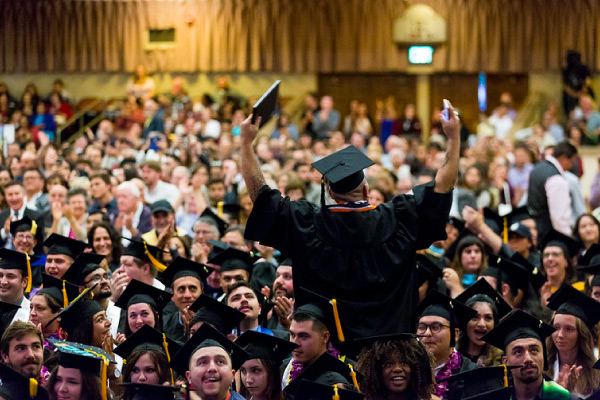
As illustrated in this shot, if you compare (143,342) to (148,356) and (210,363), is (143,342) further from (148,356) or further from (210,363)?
(210,363)

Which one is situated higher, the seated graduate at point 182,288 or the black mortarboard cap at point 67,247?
the black mortarboard cap at point 67,247

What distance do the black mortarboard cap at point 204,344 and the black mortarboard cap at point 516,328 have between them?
148 centimetres

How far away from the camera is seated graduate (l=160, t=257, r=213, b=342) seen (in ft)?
23.4

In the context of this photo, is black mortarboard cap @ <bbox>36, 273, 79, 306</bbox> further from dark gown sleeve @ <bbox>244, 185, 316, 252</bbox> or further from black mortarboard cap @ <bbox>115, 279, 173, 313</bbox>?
dark gown sleeve @ <bbox>244, 185, 316, 252</bbox>

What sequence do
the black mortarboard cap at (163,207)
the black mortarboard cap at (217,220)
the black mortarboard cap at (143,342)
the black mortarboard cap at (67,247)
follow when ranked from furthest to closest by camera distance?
1. the black mortarboard cap at (163,207)
2. the black mortarboard cap at (217,220)
3. the black mortarboard cap at (67,247)
4. the black mortarboard cap at (143,342)

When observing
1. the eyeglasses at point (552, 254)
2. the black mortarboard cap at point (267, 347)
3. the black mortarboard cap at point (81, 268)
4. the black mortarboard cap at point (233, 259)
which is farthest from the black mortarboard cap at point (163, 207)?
the black mortarboard cap at point (267, 347)

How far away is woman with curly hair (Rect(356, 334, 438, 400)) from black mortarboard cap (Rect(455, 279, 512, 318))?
5.99 feet

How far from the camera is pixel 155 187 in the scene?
37.9ft

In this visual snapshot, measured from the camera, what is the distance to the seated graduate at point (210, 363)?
5.21 metres

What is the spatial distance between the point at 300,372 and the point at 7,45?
19.0 m

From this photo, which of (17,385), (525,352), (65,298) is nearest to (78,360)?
(17,385)

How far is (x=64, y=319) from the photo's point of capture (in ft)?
20.3

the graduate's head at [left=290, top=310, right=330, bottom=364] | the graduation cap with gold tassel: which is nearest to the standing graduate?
the graduate's head at [left=290, top=310, right=330, bottom=364]

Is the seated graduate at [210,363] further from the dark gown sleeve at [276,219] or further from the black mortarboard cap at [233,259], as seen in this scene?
the black mortarboard cap at [233,259]
